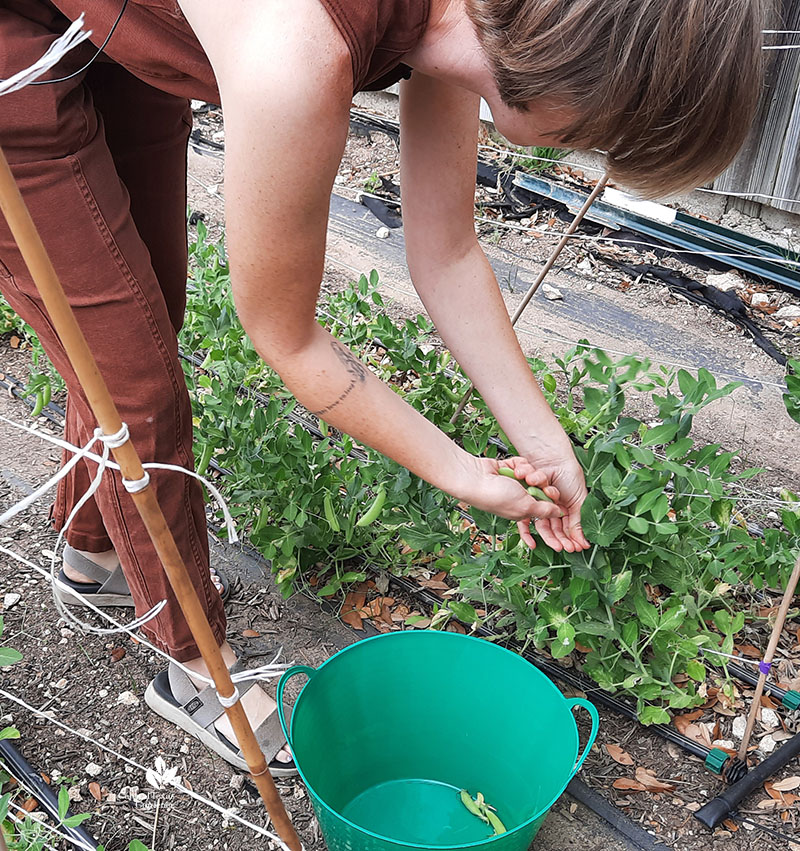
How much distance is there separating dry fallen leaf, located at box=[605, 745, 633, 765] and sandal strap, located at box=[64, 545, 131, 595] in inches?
40.2

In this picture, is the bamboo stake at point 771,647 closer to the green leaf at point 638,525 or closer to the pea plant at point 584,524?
the pea plant at point 584,524

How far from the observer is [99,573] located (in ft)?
6.02

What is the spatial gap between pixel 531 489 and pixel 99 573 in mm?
986

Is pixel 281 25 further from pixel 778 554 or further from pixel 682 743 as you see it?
pixel 682 743

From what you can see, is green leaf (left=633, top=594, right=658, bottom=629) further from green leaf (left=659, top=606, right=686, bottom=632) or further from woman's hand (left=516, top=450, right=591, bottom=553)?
woman's hand (left=516, top=450, right=591, bottom=553)

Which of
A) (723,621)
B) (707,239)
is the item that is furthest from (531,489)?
(707,239)

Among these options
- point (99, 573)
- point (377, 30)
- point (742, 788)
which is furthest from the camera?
point (99, 573)

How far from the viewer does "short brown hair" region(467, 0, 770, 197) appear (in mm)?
839

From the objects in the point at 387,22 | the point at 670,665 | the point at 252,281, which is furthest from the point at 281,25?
the point at 670,665

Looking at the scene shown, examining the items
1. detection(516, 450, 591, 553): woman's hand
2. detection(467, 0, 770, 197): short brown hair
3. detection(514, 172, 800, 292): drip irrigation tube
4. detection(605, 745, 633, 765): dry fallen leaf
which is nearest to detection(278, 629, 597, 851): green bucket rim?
detection(516, 450, 591, 553): woman's hand

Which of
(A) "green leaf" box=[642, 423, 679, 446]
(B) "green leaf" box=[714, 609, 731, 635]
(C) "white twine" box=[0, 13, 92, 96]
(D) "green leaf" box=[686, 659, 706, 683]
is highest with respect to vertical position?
(C) "white twine" box=[0, 13, 92, 96]

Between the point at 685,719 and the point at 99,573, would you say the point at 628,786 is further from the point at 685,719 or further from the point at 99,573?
the point at 99,573

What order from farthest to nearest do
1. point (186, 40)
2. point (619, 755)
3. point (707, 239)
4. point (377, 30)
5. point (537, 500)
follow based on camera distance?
1. point (707, 239)
2. point (619, 755)
3. point (537, 500)
4. point (186, 40)
5. point (377, 30)

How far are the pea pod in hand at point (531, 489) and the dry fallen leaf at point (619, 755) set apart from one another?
565mm
